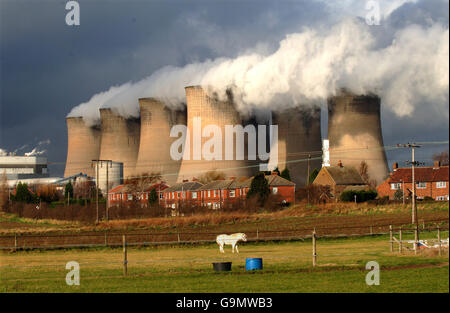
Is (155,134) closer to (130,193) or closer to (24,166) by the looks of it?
(130,193)

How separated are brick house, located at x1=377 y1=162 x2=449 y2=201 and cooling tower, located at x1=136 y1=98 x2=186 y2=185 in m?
18.3

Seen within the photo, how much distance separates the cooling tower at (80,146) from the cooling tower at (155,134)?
9189 mm

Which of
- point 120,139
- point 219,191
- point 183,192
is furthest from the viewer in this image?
point 120,139

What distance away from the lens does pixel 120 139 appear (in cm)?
6194

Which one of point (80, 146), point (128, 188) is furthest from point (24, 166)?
point (128, 188)

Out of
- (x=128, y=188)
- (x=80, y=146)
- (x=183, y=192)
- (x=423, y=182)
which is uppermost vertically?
(x=80, y=146)

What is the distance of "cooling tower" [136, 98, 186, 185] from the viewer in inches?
2181

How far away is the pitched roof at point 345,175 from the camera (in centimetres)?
4978

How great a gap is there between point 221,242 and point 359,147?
28043 mm

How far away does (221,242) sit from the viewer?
18469mm

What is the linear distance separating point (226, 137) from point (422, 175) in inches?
529
